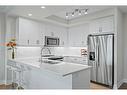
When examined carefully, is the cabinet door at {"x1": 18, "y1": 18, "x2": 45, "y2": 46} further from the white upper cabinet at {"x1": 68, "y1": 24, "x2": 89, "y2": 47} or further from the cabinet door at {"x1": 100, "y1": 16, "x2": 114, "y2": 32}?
the cabinet door at {"x1": 100, "y1": 16, "x2": 114, "y2": 32}

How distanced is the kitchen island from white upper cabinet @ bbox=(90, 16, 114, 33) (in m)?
1.88

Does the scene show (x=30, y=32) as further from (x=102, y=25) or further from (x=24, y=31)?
(x=102, y=25)

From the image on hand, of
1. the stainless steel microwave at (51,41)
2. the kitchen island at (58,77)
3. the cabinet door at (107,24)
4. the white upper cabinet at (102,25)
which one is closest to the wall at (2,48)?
the kitchen island at (58,77)

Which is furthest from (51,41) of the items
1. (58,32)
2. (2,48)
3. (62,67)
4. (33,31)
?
(62,67)

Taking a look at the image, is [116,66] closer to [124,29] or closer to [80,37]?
[124,29]

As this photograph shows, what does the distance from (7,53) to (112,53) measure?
137 inches

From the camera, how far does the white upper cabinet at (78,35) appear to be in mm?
4963

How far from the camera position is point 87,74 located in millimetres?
2584

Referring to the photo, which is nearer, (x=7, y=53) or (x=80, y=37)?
(x=7, y=53)

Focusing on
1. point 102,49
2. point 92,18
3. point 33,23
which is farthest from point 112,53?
point 33,23

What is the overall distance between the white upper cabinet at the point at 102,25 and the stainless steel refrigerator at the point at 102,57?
0.76 feet

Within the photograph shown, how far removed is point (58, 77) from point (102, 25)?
261 centimetres

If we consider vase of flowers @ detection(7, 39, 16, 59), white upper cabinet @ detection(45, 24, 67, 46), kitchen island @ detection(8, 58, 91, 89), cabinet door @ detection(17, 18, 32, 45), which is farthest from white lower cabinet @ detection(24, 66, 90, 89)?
white upper cabinet @ detection(45, 24, 67, 46)

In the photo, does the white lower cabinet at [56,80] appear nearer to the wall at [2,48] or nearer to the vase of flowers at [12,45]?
the vase of flowers at [12,45]
